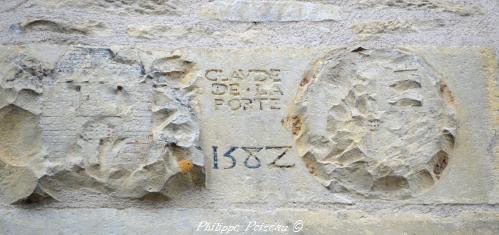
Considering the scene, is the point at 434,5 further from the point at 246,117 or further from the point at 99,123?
the point at 99,123

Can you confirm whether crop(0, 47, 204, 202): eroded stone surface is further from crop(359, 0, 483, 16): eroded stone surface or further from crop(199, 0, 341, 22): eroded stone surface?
crop(359, 0, 483, 16): eroded stone surface

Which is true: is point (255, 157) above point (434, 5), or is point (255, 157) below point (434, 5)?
below

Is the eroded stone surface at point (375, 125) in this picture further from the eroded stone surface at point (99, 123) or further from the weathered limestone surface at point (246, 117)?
the eroded stone surface at point (99, 123)

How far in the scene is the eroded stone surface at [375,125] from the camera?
177 centimetres

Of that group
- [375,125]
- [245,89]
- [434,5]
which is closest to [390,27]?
[434,5]

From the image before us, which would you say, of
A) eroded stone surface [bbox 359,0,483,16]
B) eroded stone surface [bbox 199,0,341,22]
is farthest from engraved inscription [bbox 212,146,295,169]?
eroded stone surface [bbox 359,0,483,16]

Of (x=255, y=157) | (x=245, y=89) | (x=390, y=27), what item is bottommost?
(x=255, y=157)

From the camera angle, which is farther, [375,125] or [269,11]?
[269,11]

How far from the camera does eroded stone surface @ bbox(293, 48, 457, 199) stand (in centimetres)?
177

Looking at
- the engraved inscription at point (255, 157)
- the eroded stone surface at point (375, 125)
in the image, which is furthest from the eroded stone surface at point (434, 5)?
the engraved inscription at point (255, 157)

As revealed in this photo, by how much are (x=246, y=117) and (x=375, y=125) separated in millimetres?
279

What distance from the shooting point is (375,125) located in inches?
70.9

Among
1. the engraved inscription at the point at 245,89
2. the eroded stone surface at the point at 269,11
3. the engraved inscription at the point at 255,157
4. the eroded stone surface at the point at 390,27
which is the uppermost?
the eroded stone surface at the point at 269,11

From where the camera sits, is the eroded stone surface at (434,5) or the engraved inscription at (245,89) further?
the eroded stone surface at (434,5)
